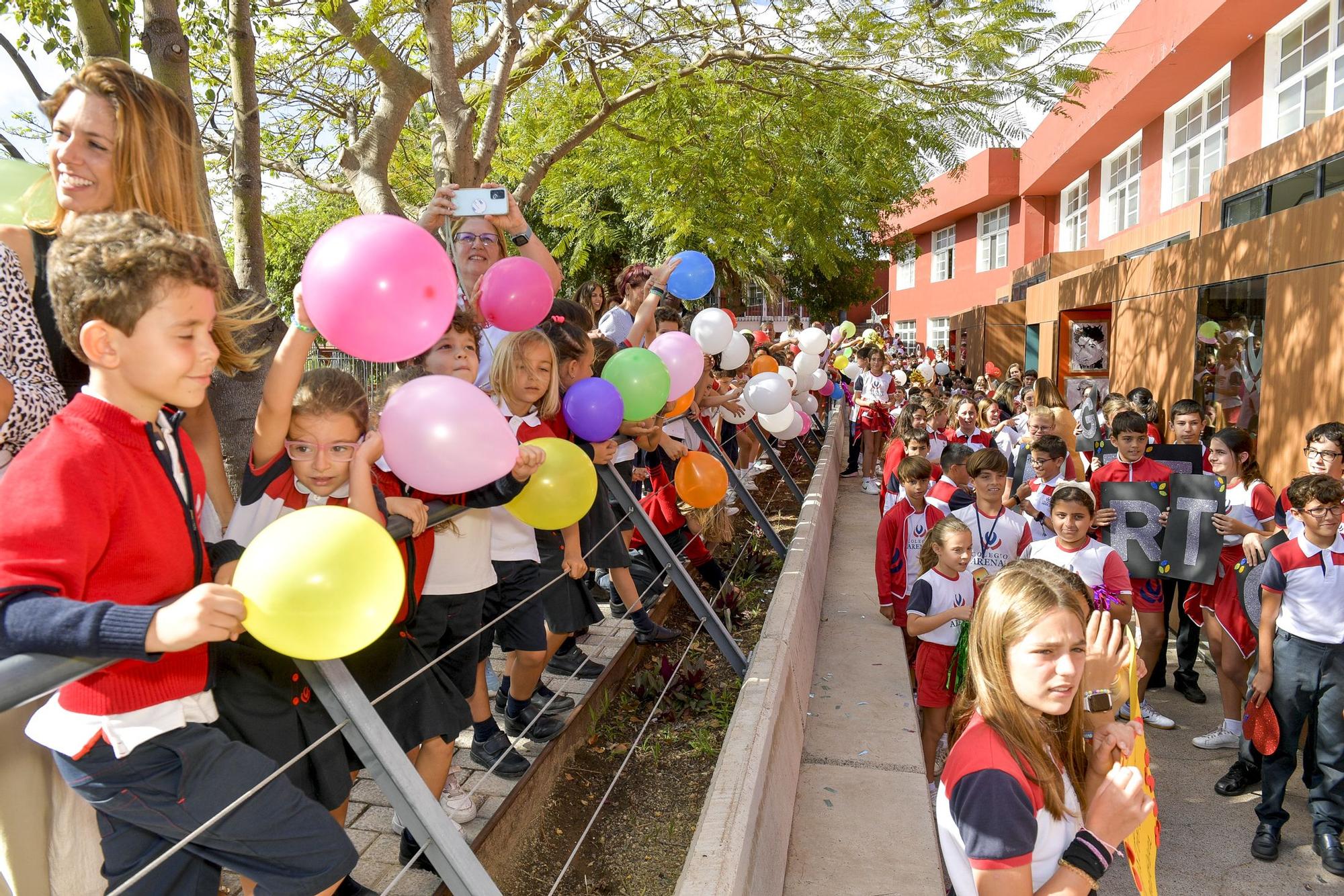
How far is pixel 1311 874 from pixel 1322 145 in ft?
25.6

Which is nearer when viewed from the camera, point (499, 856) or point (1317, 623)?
point (499, 856)

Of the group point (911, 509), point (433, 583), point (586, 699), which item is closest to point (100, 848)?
point (433, 583)

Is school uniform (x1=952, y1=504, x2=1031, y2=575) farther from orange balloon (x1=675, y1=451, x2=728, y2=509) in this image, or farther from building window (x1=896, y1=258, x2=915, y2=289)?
building window (x1=896, y1=258, x2=915, y2=289)

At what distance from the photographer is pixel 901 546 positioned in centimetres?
538

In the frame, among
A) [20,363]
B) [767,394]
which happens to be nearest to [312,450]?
[20,363]

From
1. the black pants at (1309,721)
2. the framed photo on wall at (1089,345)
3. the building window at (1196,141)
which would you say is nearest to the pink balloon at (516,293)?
the black pants at (1309,721)

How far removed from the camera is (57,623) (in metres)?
1.36

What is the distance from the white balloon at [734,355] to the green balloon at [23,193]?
18.6ft

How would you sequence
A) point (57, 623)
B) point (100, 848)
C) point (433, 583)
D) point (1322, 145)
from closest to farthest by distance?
point (57, 623)
point (100, 848)
point (433, 583)
point (1322, 145)

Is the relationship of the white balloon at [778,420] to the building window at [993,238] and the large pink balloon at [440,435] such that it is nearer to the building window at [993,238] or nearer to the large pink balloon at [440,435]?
the large pink balloon at [440,435]

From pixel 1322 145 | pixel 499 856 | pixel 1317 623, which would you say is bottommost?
pixel 499 856

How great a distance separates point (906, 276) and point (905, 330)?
2665 mm

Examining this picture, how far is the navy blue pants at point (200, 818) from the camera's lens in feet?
5.47

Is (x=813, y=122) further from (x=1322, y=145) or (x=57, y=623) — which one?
(x=57, y=623)
